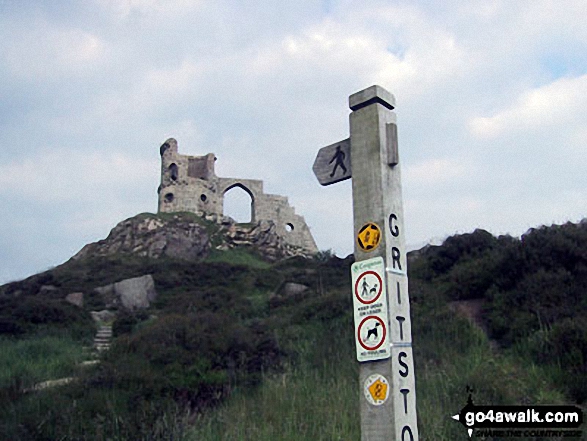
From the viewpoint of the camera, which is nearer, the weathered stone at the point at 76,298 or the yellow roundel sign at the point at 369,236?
the yellow roundel sign at the point at 369,236

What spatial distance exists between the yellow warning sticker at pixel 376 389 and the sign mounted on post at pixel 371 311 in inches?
4.1

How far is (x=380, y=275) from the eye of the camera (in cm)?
322

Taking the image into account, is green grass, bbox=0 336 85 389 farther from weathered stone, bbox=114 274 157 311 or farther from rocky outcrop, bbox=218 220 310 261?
rocky outcrop, bbox=218 220 310 261

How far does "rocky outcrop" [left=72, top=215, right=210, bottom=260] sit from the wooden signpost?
32.5m

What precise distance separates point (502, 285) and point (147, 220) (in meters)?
30.6

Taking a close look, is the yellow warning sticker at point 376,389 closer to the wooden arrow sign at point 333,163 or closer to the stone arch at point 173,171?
the wooden arrow sign at point 333,163

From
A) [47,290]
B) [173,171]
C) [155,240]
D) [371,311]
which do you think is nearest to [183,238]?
[155,240]

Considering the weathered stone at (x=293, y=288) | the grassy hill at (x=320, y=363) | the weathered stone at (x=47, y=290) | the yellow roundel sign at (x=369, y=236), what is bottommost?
the grassy hill at (x=320, y=363)

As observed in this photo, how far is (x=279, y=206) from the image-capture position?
46.7m

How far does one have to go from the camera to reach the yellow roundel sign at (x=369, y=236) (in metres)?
3.31

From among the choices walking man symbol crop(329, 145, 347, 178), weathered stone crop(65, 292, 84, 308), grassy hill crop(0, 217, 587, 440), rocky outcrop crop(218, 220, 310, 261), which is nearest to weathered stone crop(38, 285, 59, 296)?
weathered stone crop(65, 292, 84, 308)

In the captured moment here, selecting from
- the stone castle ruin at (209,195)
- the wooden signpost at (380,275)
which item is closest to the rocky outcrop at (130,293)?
the stone castle ruin at (209,195)

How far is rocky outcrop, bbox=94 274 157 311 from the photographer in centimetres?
2427

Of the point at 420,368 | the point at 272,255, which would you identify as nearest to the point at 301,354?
the point at 420,368
